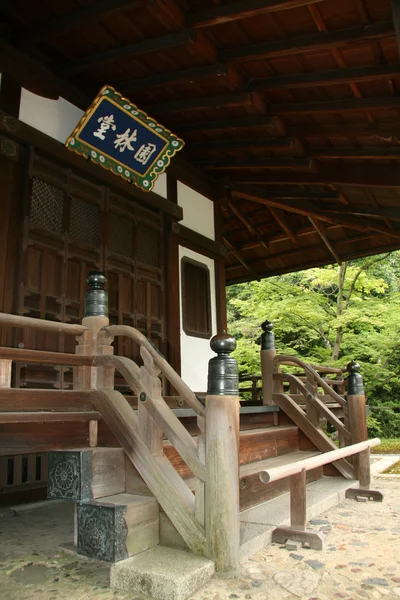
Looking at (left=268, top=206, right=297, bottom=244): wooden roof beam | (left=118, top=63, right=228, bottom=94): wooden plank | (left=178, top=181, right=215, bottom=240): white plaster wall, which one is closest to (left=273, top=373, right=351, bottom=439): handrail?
(left=178, top=181, right=215, bottom=240): white plaster wall

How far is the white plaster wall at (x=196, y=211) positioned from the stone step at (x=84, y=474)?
5.50 metres

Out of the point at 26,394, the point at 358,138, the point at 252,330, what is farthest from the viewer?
the point at 252,330

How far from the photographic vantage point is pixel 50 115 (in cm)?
618

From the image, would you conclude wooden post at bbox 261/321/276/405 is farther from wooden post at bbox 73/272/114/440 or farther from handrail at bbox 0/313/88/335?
handrail at bbox 0/313/88/335

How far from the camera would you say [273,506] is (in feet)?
15.9

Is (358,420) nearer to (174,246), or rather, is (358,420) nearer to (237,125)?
(174,246)

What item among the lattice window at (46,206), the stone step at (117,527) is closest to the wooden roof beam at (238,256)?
the lattice window at (46,206)

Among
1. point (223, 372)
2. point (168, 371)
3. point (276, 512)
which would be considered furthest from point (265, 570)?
point (168, 371)

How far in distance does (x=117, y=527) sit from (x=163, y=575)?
1.69 ft

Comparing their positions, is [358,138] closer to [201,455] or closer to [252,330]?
[201,455]

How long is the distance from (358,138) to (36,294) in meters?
5.21

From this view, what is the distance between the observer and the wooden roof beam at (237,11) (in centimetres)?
464

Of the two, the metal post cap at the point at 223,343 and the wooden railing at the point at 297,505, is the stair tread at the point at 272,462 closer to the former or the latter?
the wooden railing at the point at 297,505

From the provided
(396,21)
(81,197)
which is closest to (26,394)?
(81,197)
